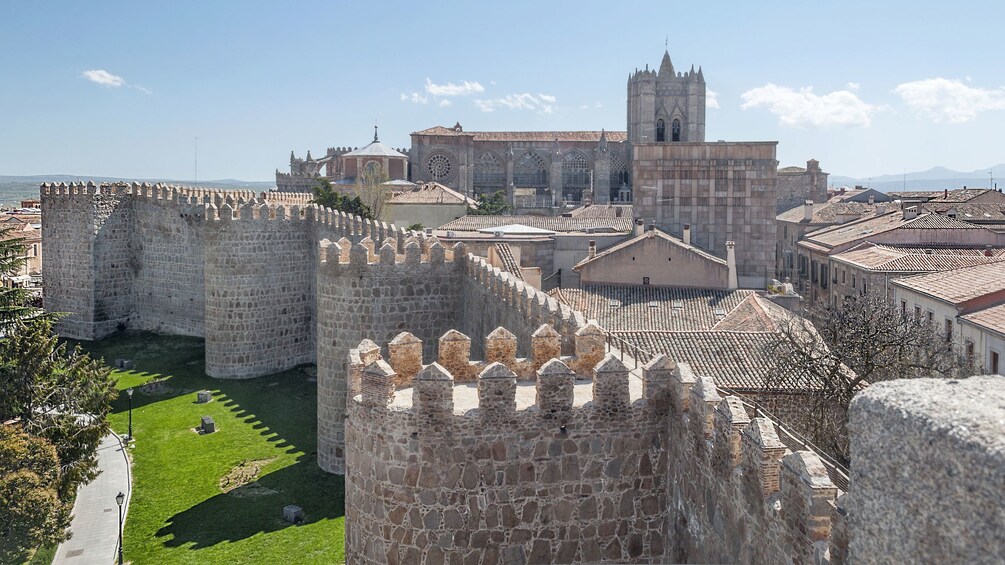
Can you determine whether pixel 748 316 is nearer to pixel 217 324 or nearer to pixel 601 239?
pixel 601 239

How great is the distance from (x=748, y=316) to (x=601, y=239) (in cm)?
1016

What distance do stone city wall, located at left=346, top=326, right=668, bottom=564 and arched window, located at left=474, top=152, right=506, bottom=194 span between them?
7119 cm

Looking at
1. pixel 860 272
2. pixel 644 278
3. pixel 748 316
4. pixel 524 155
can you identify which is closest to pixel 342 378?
pixel 748 316

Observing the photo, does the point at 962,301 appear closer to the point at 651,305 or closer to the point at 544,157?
the point at 651,305

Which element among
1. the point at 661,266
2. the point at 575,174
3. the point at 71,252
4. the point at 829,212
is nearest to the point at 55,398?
the point at 71,252

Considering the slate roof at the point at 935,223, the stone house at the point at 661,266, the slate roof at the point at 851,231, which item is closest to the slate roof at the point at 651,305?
the stone house at the point at 661,266

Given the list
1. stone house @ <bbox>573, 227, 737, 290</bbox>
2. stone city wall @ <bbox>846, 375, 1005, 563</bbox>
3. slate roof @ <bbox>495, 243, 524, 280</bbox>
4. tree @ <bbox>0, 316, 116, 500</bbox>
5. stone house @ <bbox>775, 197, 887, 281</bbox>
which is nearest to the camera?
stone city wall @ <bbox>846, 375, 1005, 563</bbox>

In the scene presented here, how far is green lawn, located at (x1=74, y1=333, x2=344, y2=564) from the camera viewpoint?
1225 centimetres

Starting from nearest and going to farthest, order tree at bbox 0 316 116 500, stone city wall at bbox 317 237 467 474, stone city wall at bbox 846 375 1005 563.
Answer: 1. stone city wall at bbox 846 375 1005 563
2. stone city wall at bbox 317 237 467 474
3. tree at bbox 0 316 116 500

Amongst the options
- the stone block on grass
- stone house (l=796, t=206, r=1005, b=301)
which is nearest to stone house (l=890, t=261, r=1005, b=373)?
stone house (l=796, t=206, r=1005, b=301)

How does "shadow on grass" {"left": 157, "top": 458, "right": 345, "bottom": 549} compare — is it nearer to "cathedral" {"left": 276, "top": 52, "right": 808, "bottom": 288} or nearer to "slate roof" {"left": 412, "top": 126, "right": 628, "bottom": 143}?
"cathedral" {"left": 276, "top": 52, "right": 808, "bottom": 288}

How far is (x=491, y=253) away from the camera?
61.9 feet

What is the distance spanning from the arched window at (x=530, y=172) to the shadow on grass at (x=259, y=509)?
65.6m

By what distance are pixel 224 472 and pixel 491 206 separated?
46931mm
